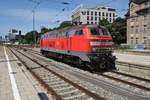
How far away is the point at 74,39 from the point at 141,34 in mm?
57529

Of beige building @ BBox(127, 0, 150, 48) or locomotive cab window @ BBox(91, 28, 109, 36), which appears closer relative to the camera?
locomotive cab window @ BBox(91, 28, 109, 36)

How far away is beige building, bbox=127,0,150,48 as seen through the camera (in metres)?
73.2

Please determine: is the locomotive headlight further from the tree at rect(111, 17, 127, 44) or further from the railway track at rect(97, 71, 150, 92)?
the tree at rect(111, 17, 127, 44)

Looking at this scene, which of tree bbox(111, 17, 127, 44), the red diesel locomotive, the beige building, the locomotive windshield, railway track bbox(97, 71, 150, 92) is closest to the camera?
railway track bbox(97, 71, 150, 92)

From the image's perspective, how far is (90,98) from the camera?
1085cm

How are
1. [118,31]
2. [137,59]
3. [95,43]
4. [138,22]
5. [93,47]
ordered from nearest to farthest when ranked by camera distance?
[93,47] < [95,43] < [137,59] < [138,22] < [118,31]

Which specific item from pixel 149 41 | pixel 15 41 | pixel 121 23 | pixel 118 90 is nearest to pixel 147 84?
pixel 118 90

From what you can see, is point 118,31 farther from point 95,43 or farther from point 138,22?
point 95,43

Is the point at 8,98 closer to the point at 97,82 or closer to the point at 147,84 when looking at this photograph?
the point at 97,82

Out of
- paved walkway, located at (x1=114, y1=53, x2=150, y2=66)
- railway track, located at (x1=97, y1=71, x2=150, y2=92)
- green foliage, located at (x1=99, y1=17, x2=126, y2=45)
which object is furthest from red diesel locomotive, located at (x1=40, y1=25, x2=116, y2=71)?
green foliage, located at (x1=99, y1=17, x2=126, y2=45)

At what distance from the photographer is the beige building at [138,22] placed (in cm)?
7325

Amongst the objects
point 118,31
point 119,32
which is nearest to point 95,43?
point 118,31

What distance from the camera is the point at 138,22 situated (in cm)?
7731

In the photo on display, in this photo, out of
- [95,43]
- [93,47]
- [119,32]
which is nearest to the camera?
[93,47]
